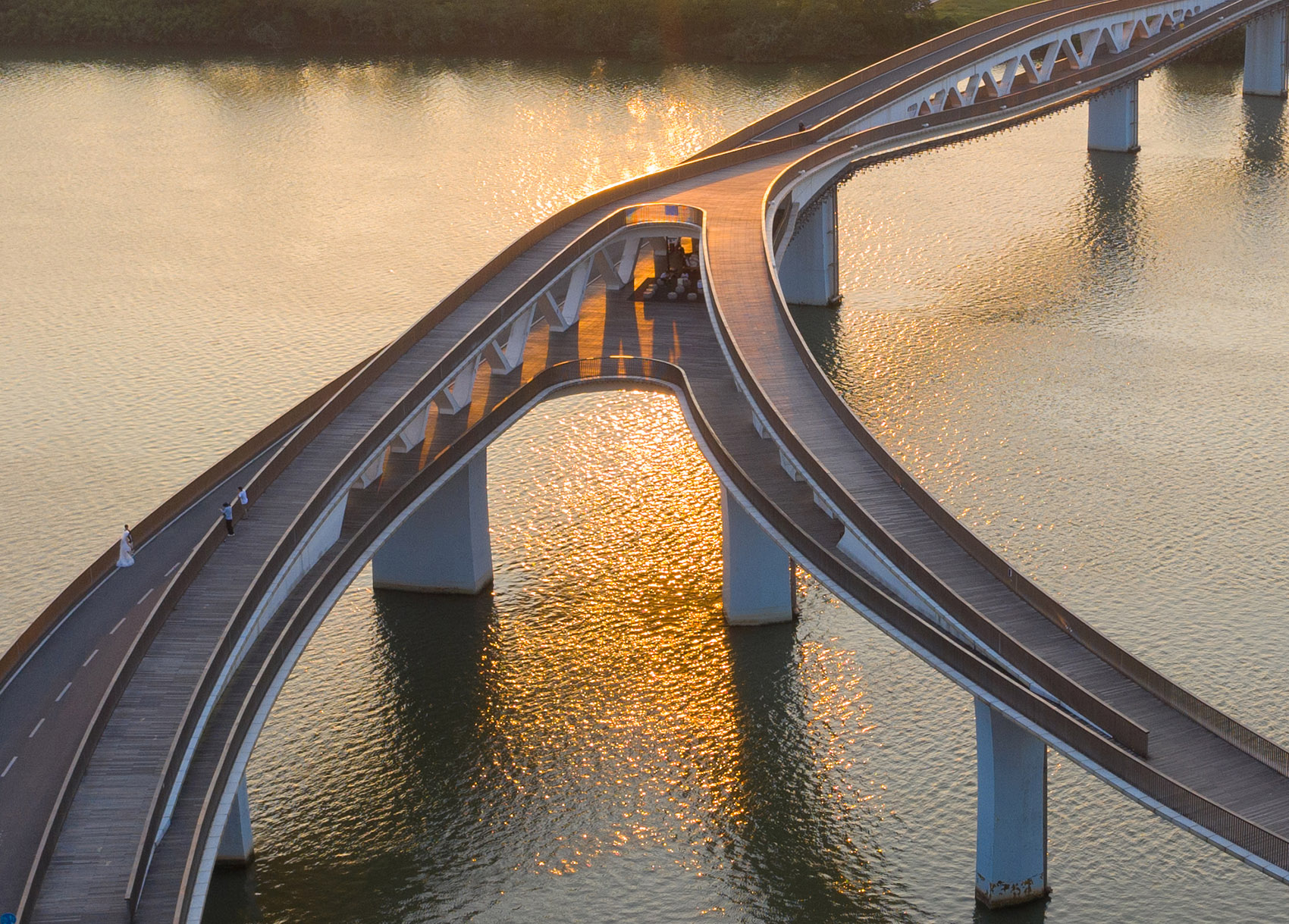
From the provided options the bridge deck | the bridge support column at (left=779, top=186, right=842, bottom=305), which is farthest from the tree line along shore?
the bridge deck

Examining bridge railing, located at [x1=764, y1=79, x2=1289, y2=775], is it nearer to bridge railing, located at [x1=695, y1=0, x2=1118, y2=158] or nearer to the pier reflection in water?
the pier reflection in water

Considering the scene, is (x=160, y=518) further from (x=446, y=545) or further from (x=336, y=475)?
(x=446, y=545)

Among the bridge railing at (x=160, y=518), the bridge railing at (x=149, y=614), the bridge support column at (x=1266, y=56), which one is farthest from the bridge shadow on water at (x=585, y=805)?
the bridge support column at (x=1266, y=56)

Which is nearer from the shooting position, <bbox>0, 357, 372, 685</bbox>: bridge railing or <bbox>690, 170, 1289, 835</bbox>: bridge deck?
<bbox>690, 170, 1289, 835</bbox>: bridge deck

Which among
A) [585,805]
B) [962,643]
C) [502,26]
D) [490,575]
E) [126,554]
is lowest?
[585,805]

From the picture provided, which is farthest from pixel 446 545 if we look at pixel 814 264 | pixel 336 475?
pixel 814 264

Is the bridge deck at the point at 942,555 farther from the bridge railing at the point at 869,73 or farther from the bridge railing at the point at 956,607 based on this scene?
the bridge railing at the point at 869,73
